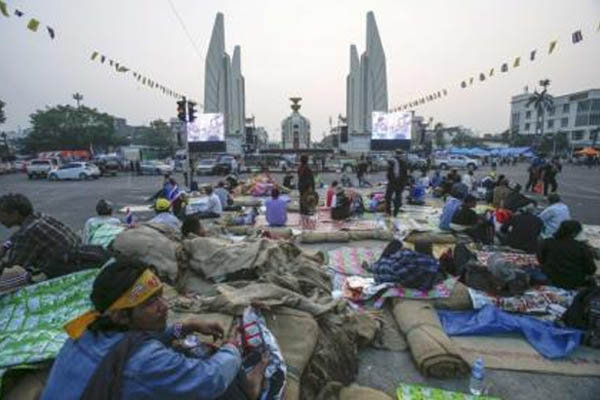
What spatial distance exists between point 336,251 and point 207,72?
46.4m

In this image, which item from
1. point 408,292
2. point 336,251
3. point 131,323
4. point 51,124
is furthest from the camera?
point 51,124

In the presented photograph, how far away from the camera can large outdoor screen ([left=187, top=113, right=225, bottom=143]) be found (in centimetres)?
3816

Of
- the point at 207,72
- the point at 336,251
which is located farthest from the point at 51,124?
the point at 336,251

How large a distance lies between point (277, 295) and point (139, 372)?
206 centimetres

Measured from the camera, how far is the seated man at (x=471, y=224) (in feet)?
25.6

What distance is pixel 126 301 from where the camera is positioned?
1.76 m

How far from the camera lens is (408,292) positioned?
4.56 m

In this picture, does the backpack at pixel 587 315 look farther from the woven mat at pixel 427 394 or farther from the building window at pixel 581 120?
the building window at pixel 581 120

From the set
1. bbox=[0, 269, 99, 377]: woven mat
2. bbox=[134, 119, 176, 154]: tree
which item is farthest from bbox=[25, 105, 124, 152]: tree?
bbox=[0, 269, 99, 377]: woven mat

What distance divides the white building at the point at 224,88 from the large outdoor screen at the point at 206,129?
9722mm

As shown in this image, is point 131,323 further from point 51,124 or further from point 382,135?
point 51,124

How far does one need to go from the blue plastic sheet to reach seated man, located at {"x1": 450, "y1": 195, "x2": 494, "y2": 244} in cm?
373

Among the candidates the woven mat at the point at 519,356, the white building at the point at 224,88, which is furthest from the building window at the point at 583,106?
the woven mat at the point at 519,356

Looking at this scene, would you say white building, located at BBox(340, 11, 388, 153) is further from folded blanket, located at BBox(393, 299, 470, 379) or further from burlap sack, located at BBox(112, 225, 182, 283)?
folded blanket, located at BBox(393, 299, 470, 379)
